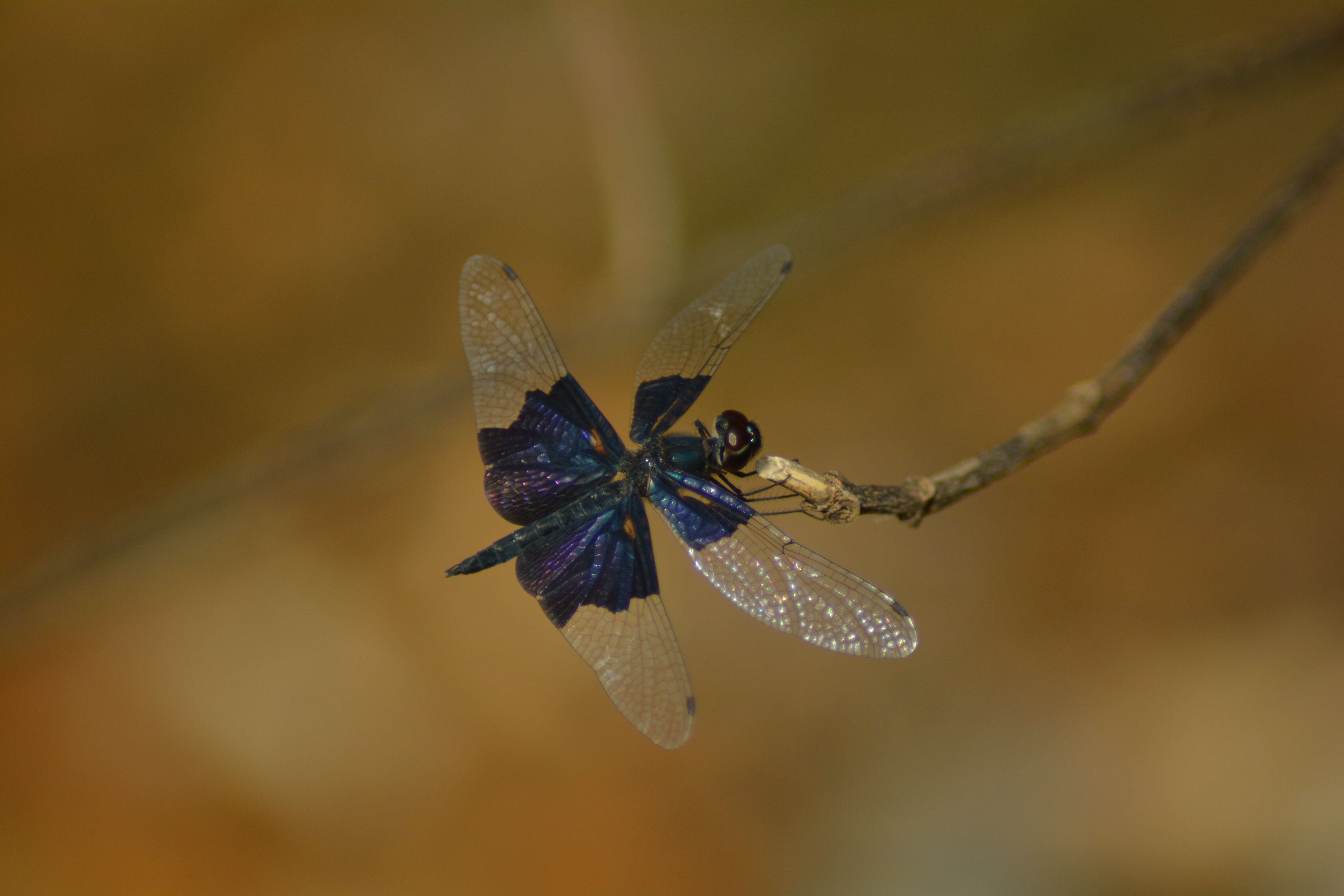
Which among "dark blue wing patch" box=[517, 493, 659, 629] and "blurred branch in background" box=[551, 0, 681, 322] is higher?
"blurred branch in background" box=[551, 0, 681, 322]

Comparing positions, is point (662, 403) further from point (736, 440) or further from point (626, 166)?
point (626, 166)

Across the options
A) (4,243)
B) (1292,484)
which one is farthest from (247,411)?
(1292,484)

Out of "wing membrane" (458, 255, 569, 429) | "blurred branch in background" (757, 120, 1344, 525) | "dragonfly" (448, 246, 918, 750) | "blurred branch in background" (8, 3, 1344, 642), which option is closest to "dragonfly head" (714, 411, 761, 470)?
"dragonfly" (448, 246, 918, 750)

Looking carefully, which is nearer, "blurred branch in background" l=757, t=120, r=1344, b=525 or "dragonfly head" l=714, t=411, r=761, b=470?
"blurred branch in background" l=757, t=120, r=1344, b=525

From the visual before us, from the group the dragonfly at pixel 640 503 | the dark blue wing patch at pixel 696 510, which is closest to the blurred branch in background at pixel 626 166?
the dragonfly at pixel 640 503

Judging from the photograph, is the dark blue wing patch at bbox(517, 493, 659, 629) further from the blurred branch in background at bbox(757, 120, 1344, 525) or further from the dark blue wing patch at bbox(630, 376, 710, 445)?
the blurred branch in background at bbox(757, 120, 1344, 525)

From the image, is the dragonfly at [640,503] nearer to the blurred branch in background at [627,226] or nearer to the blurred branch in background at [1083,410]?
the blurred branch in background at [1083,410]
